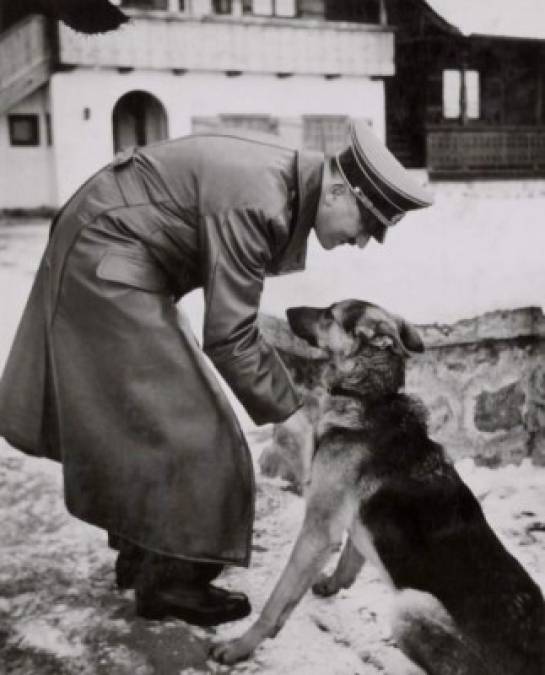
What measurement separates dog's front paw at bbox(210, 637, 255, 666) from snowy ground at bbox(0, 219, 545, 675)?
0.08ft

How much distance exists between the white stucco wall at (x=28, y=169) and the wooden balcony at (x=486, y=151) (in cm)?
191

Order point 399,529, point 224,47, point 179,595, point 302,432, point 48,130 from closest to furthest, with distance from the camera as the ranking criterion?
point 399,529 → point 179,595 → point 302,432 → point 48,130 → point 224,47

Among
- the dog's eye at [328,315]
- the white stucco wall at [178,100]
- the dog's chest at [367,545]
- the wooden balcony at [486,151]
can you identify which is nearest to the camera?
the dog's chest at [367,545]

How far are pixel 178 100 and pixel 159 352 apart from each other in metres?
2.87

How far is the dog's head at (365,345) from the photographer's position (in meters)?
2.02

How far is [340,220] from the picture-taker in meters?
1.77

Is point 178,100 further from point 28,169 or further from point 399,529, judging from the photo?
point 399,529

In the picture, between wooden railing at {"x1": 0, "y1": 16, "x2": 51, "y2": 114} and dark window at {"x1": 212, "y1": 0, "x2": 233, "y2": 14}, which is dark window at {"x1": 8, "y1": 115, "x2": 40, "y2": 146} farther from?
dark window at {"x1": 212, "y1": 0, "x2": 233, "y2": 14}

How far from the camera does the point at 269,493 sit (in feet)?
9.30

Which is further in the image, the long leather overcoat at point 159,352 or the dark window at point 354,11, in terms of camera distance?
the dark window at point 354,11

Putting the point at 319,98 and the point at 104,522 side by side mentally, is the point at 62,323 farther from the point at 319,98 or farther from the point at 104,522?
the point at 319,98

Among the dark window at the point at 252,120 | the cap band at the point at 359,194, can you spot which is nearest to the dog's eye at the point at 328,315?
the cap band at the point at 359,194

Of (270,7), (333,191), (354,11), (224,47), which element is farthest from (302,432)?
(270,7)

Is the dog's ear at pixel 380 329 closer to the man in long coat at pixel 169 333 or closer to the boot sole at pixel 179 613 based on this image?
the man in long coat at pixel 169 333
